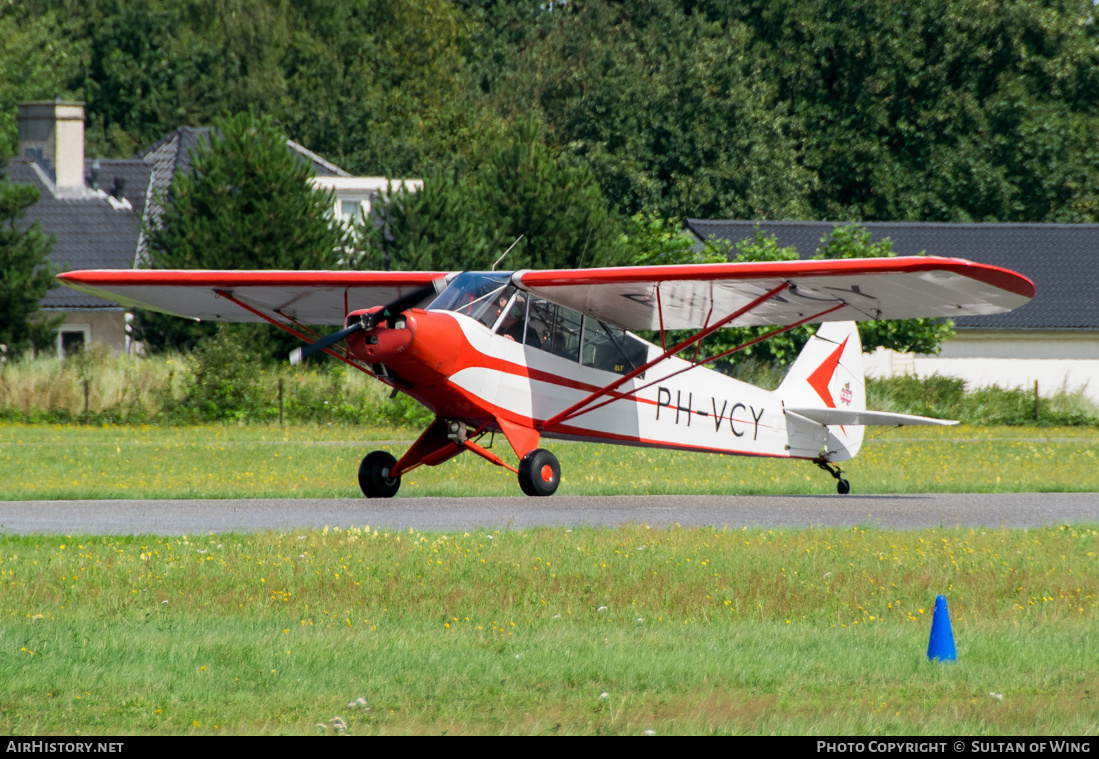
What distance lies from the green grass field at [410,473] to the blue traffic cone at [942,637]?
10.4 m

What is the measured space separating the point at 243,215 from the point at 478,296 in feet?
62.8

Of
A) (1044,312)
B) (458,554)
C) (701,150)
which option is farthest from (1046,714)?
(701,150)

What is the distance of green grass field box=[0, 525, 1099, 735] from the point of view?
21.0ft

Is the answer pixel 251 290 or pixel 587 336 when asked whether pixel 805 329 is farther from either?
pixel 251 290

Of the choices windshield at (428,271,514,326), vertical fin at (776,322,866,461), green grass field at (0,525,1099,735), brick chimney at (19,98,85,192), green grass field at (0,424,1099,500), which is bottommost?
green grass field at (0,424,1099,500)

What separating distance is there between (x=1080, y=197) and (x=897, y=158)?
8388mm

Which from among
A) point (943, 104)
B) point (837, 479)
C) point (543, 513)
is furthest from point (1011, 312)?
point (543, 513)

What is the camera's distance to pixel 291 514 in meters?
14.7

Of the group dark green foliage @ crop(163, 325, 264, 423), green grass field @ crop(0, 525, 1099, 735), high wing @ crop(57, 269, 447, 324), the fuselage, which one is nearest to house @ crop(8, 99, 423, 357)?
dark green foliage @ crop(163, 325, 264, 423)

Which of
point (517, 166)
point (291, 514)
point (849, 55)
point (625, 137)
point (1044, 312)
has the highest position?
point (849, 55)

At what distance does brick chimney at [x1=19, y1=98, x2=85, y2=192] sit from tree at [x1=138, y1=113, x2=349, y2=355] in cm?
1663

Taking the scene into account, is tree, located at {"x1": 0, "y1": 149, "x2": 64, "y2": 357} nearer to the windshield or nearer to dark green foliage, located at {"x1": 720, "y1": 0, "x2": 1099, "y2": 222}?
the windshield

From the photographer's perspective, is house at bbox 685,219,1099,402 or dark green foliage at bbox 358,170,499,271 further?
house at bbox 685,219,1099,402
